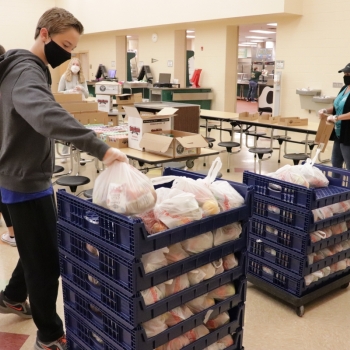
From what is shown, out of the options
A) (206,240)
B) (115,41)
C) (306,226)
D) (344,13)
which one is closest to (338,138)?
(306,226)

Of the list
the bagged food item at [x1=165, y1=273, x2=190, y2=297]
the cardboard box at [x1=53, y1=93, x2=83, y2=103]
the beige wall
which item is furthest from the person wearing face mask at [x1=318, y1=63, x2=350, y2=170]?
the beige wall

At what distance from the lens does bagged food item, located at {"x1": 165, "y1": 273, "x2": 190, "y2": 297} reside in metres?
1.63

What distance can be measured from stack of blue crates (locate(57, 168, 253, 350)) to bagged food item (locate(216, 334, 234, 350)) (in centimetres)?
3

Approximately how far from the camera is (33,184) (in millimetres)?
1801

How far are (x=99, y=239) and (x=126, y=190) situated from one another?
0.79 feet

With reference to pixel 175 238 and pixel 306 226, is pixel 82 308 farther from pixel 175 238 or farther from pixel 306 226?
pixel 306 226

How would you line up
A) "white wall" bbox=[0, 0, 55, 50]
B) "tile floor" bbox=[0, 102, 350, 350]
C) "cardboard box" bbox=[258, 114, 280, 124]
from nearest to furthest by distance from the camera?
"tile floor" bbox=[0, 102, 350, 350] < "cardboard box" bbox=[258, 114, 280, 124] < "white wall" bbox=[0, 0, 55, 50]

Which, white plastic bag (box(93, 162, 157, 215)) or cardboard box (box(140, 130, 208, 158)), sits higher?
white plastic bag (box(93, 162, 157, 215))

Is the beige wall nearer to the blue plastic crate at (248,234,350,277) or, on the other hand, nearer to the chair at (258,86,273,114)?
the chair at (258,86,273,114)

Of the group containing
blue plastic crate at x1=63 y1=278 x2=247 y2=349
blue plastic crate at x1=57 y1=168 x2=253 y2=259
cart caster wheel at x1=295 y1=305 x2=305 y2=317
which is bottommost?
cart caster wheel at x1=295 y1=305 x2=305 y2=317

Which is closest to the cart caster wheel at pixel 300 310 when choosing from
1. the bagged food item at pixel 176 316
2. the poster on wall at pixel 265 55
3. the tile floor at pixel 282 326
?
the tile floor at pixel 282 326

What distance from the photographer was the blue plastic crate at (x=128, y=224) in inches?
57.3

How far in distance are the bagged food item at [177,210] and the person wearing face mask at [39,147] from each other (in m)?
0.25

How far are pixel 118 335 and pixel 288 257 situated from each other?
4.23 feet
